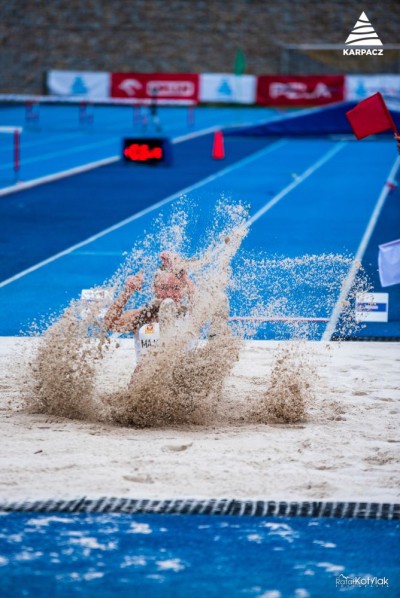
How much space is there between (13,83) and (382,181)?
28.8m

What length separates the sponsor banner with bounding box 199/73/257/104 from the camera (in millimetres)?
40250

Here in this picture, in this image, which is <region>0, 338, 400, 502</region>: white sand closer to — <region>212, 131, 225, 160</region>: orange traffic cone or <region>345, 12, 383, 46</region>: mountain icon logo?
<region>345, 12, 383, 46</region>: mountain icon logo

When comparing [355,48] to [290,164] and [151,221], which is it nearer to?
[151,221]

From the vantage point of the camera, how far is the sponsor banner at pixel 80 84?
4041 cm

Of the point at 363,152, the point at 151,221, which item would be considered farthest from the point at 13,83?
the point at 151,221

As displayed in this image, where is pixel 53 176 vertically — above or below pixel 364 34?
below

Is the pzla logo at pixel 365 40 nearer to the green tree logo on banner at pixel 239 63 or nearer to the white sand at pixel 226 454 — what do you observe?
the white sand at pixel 226 454

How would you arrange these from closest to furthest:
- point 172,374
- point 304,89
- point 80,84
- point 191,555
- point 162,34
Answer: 1. point 191,555
2. point 172,374
3. point 304,89
4. point 80,84
5. point 162,34

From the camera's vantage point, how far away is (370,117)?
8258mm

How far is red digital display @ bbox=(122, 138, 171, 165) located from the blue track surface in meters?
0.50

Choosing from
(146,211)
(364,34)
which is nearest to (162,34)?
(146,211)

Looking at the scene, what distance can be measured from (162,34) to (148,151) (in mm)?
26770

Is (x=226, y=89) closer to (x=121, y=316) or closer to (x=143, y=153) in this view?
(x=143, y=153)

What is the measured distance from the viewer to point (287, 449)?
6246mm
